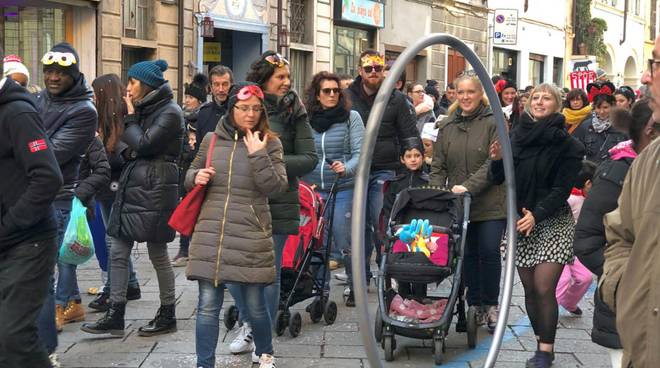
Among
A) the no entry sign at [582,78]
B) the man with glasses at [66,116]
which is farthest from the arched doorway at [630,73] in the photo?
the man with glasses at [66,116]

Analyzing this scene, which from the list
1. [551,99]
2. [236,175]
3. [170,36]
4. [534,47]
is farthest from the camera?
[534,47]

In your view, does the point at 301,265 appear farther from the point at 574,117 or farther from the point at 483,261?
the point at 574,117

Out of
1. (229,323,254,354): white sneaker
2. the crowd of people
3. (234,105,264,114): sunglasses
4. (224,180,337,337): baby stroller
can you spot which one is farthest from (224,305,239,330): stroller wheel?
(234,105,264,114): sunglasses

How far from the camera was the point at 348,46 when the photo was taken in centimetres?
2498

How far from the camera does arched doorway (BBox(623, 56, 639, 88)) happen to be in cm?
4872

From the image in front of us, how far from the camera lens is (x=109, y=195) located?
7.54m

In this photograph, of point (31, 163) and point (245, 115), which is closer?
point (31, 163)

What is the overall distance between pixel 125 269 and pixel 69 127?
1.19 meters

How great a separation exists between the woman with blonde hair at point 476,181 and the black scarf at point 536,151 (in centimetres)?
49

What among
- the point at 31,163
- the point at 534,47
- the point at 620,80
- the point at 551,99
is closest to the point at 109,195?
the point at 31,163

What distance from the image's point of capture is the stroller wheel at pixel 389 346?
20.6 feet

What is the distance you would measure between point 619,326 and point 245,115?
9.75ft

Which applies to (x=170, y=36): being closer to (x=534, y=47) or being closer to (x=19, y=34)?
(x=19, y=34)

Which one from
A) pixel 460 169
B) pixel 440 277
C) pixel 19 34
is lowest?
pixel 440 277
